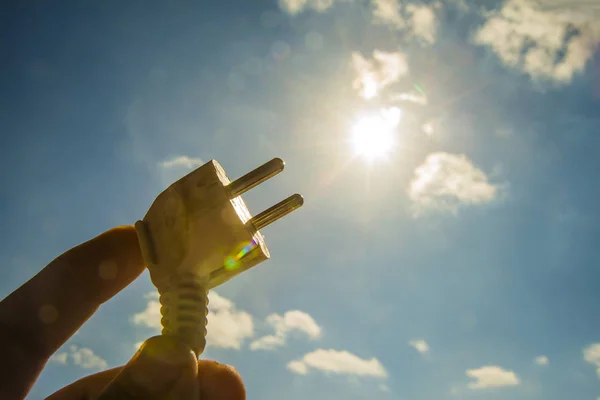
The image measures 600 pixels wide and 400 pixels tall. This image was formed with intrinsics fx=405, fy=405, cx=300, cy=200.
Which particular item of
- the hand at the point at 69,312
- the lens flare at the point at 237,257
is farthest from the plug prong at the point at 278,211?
the hand at the point at 69,312

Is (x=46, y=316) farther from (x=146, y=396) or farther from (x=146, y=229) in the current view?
(x=146, y=396)

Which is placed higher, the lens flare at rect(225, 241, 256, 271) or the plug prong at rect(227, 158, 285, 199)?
the plug prong at rect(227, 158, 285, 199)

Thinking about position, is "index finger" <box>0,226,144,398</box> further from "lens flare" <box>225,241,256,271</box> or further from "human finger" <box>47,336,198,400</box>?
"human finger" <box>47,336,198,400</box>

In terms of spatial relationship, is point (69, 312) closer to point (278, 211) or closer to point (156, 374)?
point (156, 374)

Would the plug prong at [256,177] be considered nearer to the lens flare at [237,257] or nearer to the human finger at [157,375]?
the lens flare at [237,257]

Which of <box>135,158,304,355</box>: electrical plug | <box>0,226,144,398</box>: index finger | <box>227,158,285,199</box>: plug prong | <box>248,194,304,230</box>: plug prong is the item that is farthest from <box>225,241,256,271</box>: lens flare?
<box>0,226,144,398</box>: index finger

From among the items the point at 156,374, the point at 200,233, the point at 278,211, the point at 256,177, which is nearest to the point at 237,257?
the point at 200,233
